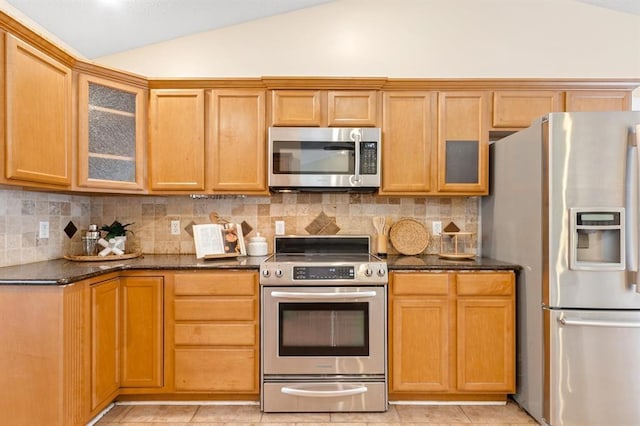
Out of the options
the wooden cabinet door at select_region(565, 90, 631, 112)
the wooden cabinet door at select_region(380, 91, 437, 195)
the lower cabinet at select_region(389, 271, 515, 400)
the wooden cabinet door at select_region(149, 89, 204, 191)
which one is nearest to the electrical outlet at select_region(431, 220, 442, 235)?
the wooden cabinet door at select_region(380, 91, 437, 195)

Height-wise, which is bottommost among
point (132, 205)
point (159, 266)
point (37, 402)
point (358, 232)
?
point (37, 402)

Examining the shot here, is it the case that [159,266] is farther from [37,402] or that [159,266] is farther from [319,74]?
[319,74]

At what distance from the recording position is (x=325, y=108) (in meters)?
2.66

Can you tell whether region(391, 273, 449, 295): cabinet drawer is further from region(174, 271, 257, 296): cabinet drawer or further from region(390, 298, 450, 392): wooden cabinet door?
region(174, 271, 257, 296): cabinet drawer

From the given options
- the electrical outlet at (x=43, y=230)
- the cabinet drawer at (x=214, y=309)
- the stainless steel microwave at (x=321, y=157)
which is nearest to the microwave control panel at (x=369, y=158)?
the stainless steel microwave at (x=321, y=157)

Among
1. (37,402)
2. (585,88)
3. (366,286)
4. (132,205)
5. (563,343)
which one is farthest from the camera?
(132,205)

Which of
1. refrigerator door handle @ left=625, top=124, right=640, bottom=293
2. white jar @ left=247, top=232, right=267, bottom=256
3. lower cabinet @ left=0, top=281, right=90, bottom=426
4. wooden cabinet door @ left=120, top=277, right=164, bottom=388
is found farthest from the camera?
white jar @ left=247, top=232, right=267, bottom=256

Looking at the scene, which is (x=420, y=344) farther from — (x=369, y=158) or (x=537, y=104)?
(x=537, y=104)

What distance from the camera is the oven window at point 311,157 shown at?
2.60 m

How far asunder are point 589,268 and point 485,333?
2.38 feet

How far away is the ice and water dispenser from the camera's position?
1.94 m

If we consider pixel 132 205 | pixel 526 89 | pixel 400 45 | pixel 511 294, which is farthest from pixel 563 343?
pixel 132 205

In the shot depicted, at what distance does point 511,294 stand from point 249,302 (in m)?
1.70

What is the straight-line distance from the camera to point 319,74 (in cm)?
301
